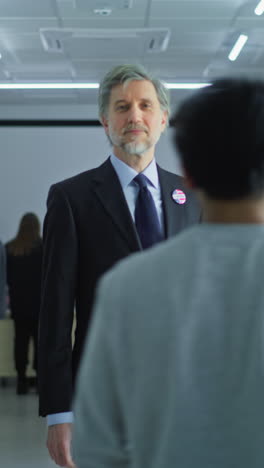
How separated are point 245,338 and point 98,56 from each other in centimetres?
809

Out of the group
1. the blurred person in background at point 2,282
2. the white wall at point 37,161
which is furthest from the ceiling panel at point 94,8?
the white wall at point 37,161

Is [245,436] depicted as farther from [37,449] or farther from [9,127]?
[9,127]

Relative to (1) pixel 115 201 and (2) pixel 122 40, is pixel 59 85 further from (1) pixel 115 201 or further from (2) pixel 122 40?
(1) pixel 115 201

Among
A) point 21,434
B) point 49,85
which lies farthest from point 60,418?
point 49,85

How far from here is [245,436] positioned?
3.04ft

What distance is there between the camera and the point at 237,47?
8.36 m

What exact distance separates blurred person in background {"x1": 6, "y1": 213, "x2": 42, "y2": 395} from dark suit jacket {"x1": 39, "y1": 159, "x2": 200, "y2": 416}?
5.65 m

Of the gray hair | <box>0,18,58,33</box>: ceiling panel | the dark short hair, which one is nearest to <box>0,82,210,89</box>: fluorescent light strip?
<box>0,18,58,33</box>: ceiling panel

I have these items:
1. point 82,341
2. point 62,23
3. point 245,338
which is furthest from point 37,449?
point 245,338

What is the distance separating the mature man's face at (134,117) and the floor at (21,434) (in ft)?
10.8

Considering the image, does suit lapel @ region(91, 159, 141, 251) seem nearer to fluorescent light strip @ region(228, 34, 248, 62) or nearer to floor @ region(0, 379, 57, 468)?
floor @ region(0, 379, 57, 468)

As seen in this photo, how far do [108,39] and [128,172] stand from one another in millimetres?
6328

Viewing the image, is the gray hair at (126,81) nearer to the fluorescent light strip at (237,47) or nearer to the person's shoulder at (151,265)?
the person's shoulder at (151,265)

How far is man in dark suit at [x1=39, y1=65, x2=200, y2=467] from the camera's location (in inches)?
72.1
